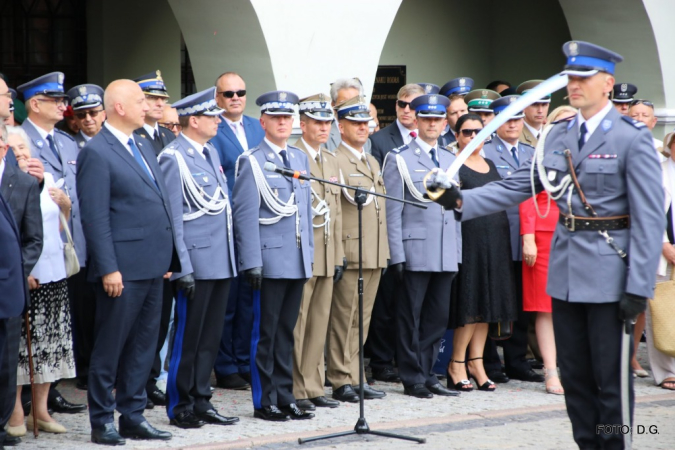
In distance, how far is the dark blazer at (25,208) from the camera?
5.59 metres

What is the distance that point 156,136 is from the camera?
7.46 meters

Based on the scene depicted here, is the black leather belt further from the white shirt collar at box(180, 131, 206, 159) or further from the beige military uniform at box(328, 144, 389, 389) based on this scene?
the white shirt collar at box(180, 131, 206, 159)

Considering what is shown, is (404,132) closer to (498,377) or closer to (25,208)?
(498,377)

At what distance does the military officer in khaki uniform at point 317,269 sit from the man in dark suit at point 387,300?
1.04 metres

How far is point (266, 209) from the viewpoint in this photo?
21.4 feet

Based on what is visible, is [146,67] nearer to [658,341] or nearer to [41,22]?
[41,22]

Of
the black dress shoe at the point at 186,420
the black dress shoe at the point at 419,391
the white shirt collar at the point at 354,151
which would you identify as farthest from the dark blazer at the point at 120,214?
the black dress shoe at the point at 419,391

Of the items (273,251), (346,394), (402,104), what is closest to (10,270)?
(273,251)

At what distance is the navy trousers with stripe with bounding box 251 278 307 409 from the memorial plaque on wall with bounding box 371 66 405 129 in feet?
16.5

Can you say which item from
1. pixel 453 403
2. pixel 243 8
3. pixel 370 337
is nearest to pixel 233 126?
pixel 243 8

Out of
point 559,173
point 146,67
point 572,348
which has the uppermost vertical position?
point 146,67

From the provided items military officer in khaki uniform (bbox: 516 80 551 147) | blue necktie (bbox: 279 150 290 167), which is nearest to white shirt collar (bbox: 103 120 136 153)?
blue necktie (bbox: 279 150 290 167)

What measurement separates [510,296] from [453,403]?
949 millimetres

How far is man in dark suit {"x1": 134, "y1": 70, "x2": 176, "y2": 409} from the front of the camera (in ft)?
22.7
